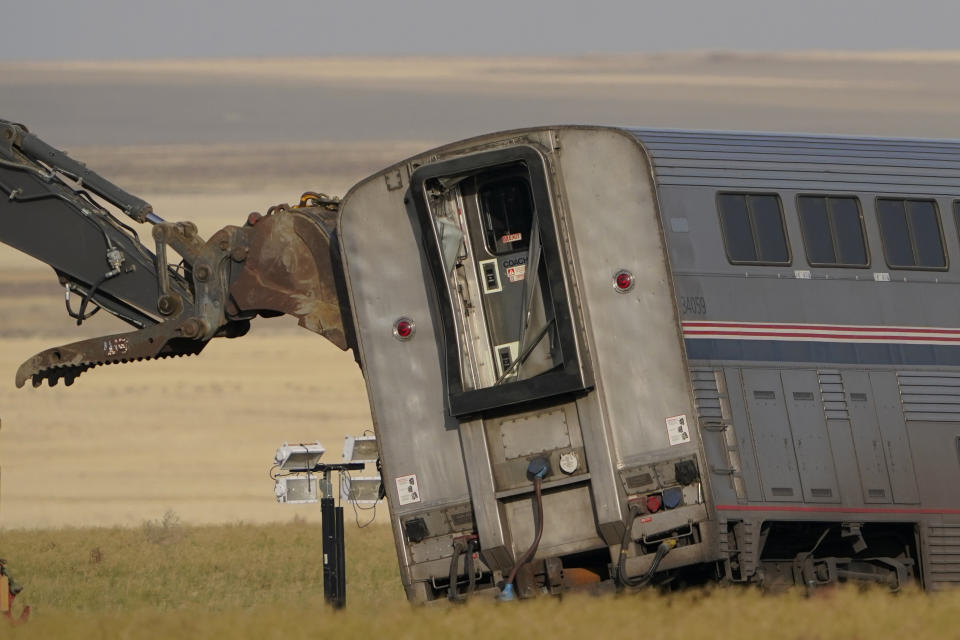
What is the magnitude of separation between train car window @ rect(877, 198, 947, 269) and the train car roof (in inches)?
6.6

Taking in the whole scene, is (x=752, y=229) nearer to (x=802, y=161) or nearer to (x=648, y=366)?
(x=802, y=161)

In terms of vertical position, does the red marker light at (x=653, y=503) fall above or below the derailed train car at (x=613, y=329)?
below

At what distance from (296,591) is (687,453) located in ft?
36.2

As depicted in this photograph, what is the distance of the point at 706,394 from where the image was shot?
16.7 metres

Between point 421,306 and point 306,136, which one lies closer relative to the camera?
point 421,306

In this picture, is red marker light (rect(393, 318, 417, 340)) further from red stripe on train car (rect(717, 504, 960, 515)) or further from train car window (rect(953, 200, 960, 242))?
train car window (rect(953, 200, 960, 242))

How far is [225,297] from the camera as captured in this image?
59.7 ft

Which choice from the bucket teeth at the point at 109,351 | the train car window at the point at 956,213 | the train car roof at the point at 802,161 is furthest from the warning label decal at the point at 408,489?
the train car window at the point at 956,213

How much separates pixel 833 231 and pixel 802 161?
79 centimetres

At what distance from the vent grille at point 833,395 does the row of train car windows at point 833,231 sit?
1.15 meters

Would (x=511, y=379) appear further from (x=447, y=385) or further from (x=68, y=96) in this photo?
(x=68, y=96)

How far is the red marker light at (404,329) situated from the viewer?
54.3ft

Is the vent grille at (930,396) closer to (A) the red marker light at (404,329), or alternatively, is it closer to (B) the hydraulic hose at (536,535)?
(B) the hydraulic hose at (536,535)

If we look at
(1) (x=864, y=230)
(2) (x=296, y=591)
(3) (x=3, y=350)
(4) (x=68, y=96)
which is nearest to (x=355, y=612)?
(1) (x=864, y=230)
